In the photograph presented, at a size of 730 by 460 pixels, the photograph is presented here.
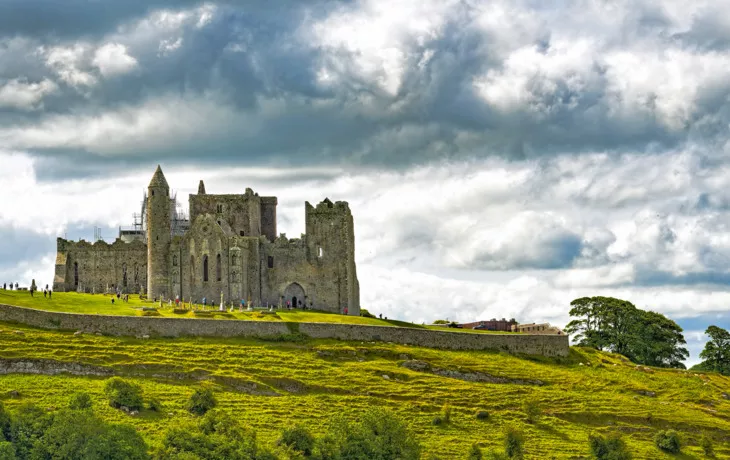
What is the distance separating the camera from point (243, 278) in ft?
442

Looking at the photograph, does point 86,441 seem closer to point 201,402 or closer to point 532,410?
point 201,402

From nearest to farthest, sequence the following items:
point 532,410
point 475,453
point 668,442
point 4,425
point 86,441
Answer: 1. point 86,441
2. point 4,425
3. point 475,453
4. point 668,442
5. point 532,410

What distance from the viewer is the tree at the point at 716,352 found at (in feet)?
486

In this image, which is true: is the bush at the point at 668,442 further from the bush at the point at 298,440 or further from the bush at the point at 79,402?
the bush at the point at 79,402

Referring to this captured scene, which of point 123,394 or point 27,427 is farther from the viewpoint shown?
point 123,394

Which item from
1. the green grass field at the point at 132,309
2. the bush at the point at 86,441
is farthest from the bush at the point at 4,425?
the green grass field at the point at 132,309

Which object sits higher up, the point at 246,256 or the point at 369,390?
the point at 246,256

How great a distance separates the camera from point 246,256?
449 ft

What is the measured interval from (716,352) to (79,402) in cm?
8543

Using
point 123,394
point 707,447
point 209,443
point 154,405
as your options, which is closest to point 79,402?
point 123,394

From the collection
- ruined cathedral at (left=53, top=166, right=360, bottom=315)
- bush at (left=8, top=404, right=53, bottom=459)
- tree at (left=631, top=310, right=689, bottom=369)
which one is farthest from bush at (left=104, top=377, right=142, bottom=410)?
tree at (left=631, top=310, right=689, bottom=369)

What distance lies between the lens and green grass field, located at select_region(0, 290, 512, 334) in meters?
120

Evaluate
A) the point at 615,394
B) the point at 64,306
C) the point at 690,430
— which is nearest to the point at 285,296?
the point at 64,306

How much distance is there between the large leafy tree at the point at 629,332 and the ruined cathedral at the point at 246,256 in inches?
1139
